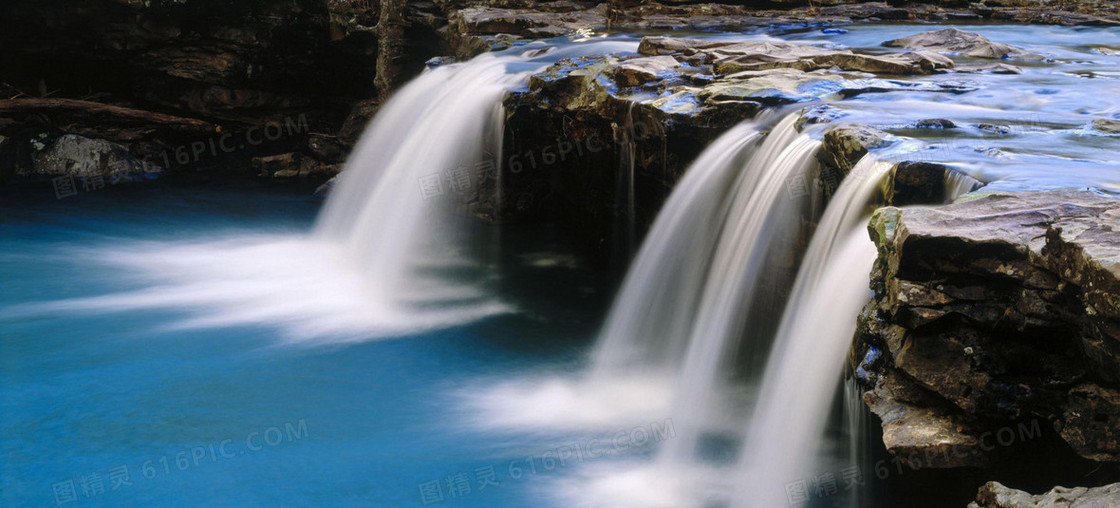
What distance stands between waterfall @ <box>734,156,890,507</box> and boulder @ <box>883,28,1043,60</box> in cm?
473

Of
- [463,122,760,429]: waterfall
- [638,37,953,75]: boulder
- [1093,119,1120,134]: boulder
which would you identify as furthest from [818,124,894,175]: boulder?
[638,37,953,75]: boulder

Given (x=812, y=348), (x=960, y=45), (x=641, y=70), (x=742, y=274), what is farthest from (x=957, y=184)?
(x=960, y=45)

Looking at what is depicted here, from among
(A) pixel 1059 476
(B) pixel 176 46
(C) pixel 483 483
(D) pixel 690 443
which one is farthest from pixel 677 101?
(B) pixel 176 46

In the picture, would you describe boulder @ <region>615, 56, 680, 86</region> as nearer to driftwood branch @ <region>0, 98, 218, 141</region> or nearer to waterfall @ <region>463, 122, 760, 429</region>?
waterfall @ <region>463, 122, 760, 429</region>

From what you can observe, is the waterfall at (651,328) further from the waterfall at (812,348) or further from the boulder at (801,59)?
the boulder at (801,59)

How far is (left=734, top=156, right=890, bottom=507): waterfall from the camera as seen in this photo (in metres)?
4.68

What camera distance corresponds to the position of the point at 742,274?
19.4 feet

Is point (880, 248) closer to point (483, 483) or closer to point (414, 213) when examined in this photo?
point (483, 483)

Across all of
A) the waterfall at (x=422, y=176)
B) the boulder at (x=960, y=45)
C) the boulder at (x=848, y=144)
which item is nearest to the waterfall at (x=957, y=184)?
Result: the boulder at (x=848, y=144)

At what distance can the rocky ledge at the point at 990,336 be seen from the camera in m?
3.32

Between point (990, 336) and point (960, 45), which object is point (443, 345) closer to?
point (990, 336)

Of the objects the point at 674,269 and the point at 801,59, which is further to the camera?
the point at 801,59

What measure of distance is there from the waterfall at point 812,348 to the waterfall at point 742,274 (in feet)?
1.79

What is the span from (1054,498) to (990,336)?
841 mm
